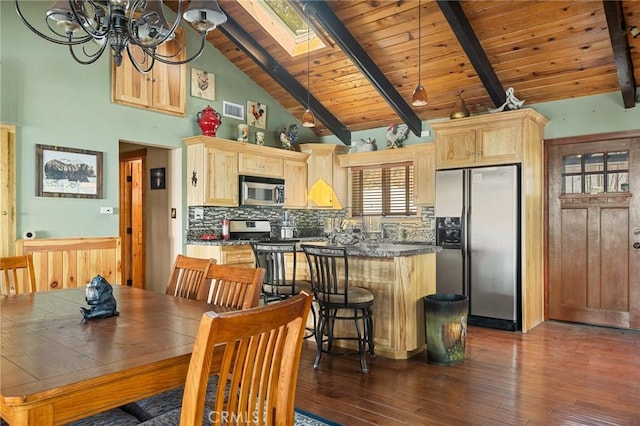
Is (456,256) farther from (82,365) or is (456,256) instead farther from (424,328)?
(82,365)

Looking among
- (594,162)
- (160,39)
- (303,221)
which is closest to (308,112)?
(160,39)

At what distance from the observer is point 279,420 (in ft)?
4.48

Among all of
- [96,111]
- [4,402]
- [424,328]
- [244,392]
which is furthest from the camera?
[96,111]

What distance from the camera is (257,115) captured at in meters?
6.29

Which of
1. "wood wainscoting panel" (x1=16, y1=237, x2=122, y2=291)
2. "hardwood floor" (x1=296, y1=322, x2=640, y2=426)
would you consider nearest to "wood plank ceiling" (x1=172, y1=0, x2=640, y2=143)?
"hardwood floor" (x1=296, y1=322, x2=640, y2=426)

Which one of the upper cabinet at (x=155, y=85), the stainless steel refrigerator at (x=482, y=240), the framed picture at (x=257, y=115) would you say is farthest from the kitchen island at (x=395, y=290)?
the framed picture at (x=257, y=115)

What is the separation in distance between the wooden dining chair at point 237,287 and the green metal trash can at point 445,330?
1.89m

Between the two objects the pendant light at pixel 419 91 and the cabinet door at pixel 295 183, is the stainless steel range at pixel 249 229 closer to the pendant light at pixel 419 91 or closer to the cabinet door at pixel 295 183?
the cabinet door at pixel 295 183

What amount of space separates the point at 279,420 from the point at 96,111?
4220mm

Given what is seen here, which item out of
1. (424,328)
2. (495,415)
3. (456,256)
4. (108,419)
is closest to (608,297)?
(456,256)

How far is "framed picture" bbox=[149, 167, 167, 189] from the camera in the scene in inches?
221

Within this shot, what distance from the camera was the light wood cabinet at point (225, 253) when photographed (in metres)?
5.04

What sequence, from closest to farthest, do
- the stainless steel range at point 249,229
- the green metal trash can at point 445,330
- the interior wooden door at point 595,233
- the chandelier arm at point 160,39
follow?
the chandelier arm at point 160,39 < the green metal trash can at point 445,330 < the interior wooden door at point 595,233 < the stainless steel range at point 249,229

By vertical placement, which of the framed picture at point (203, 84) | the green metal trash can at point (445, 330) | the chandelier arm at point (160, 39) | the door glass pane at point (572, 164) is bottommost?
the green metal trash can at point (445, 330)
